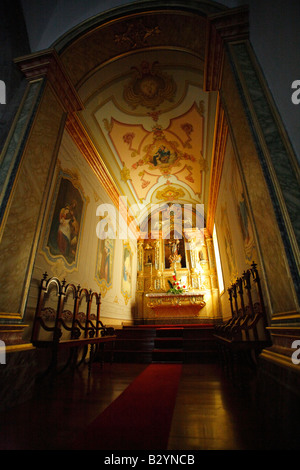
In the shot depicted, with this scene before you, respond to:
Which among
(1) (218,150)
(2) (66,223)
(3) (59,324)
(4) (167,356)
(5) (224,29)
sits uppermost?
(1) (218,150)

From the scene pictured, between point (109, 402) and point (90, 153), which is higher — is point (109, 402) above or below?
below

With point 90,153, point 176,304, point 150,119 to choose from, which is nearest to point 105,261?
point 90,153

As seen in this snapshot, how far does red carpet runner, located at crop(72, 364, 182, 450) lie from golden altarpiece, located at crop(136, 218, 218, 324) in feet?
21.7

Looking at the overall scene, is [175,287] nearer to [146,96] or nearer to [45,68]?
[146,96]

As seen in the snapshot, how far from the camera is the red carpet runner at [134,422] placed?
125cm

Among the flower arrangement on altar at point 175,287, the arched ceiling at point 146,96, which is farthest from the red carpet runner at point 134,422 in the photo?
the flower arrangement on altar at point 175,287

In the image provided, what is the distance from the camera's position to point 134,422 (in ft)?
5.08

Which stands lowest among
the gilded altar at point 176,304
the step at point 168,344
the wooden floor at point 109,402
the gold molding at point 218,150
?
the wooden floor at point 109,402

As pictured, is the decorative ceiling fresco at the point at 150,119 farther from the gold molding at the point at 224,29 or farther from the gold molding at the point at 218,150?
the gold molding at the point at 224,29

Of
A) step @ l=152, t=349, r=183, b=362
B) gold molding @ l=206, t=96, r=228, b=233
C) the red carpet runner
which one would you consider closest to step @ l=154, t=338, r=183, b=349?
step @ l=152, t=349, r=183, b=362

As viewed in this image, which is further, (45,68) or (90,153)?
(90,153)

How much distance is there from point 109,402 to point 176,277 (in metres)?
7.85

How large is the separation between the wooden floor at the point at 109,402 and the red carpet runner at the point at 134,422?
0.22ft

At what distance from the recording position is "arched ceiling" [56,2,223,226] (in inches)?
166
